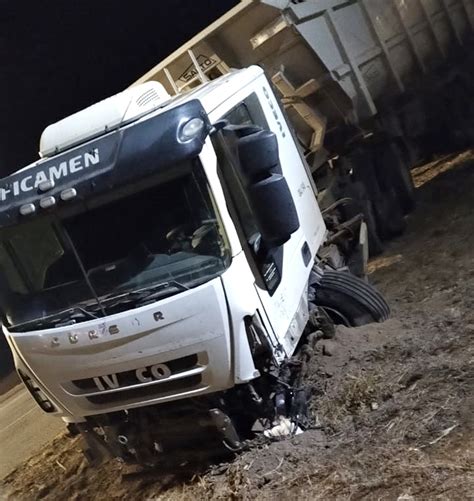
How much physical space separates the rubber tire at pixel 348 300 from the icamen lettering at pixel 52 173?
2.07 m

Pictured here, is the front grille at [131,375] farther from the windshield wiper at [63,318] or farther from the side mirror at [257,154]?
the side mirror at [257,154]

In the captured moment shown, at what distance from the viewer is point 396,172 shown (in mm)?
9180

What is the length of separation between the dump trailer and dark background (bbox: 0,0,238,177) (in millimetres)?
3417

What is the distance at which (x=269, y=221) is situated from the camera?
4402 millimetres

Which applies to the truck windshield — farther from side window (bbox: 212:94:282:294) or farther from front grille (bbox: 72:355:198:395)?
front grille (bbox: 72:355:198:395)

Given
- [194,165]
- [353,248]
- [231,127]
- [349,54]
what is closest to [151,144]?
[194,165]

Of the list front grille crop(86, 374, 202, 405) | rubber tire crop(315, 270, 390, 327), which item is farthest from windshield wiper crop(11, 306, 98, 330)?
rubber tire crop(315, 270, 390, 327)

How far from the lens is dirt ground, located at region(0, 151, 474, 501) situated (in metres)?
3.92

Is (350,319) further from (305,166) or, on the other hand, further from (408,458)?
(408,458)

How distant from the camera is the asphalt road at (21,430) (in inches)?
291

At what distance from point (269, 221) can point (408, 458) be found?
1.44 meters

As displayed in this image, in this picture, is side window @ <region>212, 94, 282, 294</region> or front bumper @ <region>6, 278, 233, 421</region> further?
side window @ <region>212, 94, 282, 294</region>

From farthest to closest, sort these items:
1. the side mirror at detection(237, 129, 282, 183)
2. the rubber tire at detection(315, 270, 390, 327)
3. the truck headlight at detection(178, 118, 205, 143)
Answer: the rubber tire at detection(315, 270, 390, 327)
the side mirror at detection(237, 129, 282, 183)
the truck headlight at detection(178, 118, 205, 143)

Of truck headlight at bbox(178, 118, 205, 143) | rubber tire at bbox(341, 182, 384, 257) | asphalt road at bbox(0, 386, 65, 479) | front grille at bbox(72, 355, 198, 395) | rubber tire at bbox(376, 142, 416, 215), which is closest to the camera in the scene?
truck headlight at bbox(178, 118, 205, 143)
